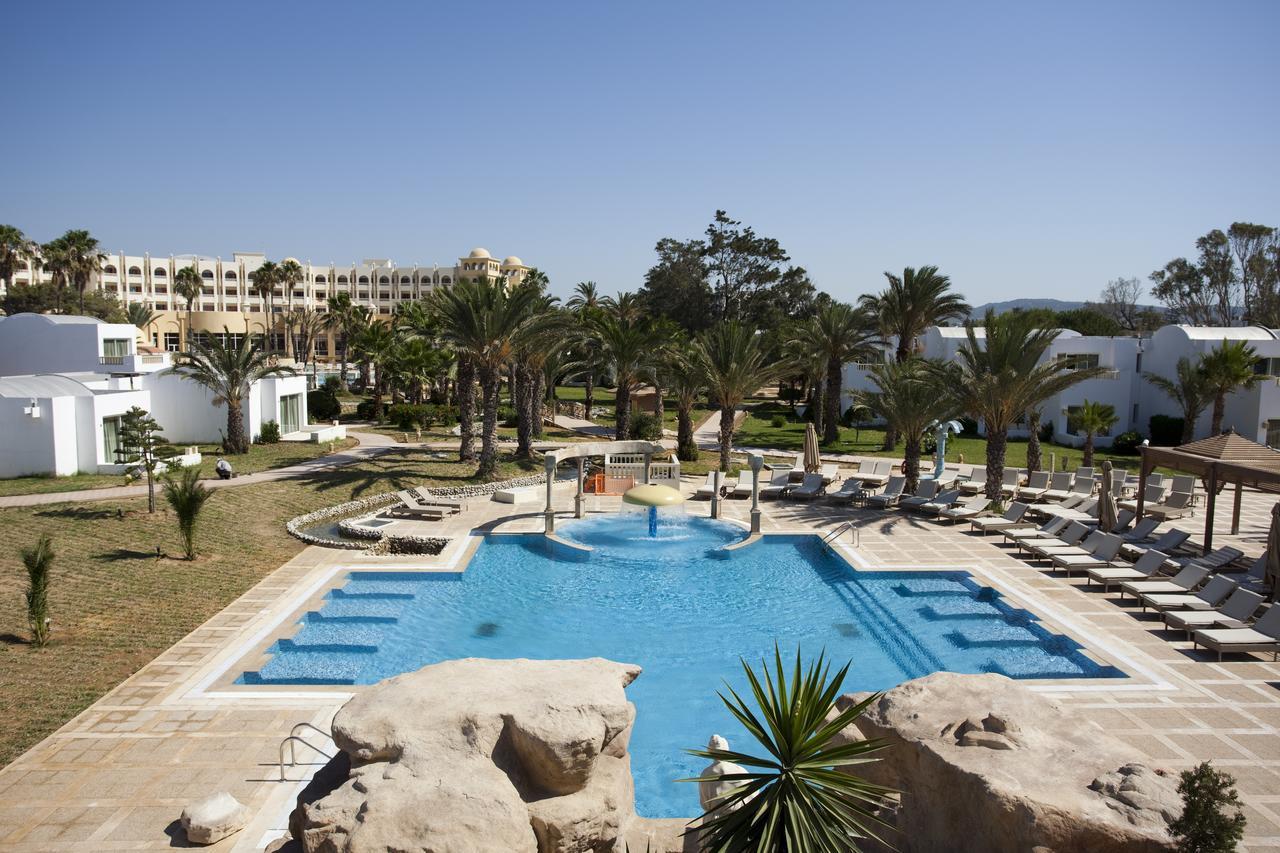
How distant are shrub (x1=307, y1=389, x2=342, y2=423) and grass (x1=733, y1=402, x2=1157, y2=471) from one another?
20.8 metres

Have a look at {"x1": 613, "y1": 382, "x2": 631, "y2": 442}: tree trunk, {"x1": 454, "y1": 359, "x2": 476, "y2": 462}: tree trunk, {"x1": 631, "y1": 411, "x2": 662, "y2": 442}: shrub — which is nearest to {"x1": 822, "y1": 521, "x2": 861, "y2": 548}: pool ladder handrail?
{"x1": 454, "y1": 359, "x2": 476, "y2": 462}: tree trunk

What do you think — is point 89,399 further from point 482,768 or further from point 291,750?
point 482,768

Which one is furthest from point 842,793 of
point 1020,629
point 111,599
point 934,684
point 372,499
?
point 372,499

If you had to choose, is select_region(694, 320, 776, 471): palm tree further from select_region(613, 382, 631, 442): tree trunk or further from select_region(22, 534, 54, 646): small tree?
select_region(22, 534, 54, 646): small tree

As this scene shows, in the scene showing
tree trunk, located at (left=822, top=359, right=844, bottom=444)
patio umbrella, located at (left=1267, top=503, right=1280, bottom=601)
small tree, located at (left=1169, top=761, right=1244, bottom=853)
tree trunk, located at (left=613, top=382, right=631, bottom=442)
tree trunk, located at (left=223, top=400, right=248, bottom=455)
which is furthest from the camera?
tree trunk, located at (left=822, top=359, right=844, bottom=444)

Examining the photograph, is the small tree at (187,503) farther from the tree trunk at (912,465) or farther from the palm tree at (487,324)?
the tree trunk at (912,465)

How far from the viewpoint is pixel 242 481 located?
78.5ft

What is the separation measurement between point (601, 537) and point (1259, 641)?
13274mm

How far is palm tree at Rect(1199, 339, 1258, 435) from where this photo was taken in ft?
106

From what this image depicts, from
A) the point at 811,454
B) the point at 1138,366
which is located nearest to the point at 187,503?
the point at 811,454

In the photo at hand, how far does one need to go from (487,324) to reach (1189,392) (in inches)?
1189

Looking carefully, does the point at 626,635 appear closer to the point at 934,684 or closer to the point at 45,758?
the point at 934,684

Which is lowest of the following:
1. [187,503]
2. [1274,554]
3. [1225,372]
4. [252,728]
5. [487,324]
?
[252,728]

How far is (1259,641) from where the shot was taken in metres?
12.3
